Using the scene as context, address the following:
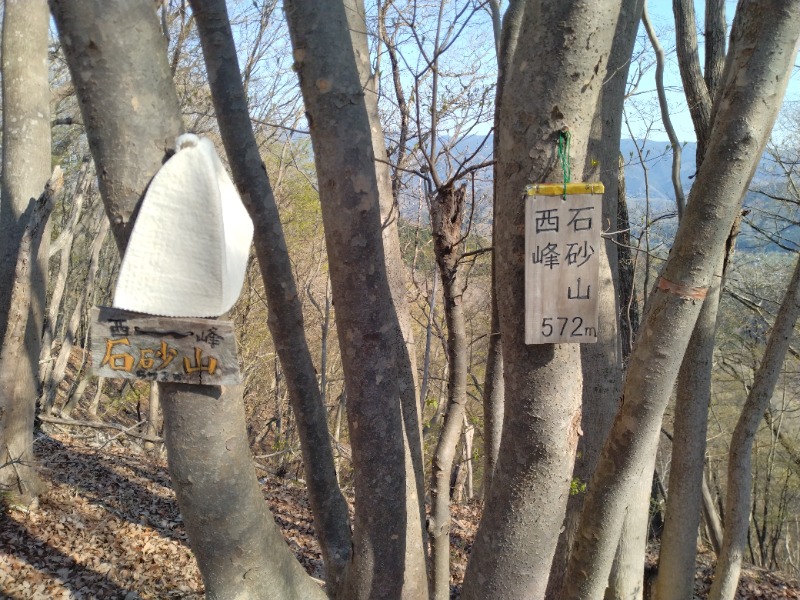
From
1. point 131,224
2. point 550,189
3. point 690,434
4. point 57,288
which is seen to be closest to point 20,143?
point 57,288

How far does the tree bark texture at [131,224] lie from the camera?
1.24m

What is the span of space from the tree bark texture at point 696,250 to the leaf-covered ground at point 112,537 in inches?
112

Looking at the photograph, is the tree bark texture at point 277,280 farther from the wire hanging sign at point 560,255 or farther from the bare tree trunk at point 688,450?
the bare tree trunk at point 688,450

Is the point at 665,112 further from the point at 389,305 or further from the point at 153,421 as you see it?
the point at 153,421

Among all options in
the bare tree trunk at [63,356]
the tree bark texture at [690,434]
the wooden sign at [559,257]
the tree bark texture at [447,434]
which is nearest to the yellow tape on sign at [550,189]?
the wooden sign at [559,257]

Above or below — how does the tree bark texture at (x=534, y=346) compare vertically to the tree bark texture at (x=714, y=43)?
below

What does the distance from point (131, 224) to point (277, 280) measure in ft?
2.96

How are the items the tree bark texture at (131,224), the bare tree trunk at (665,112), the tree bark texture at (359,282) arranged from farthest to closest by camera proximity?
the bare tree trunk at (665,112), the tree bark texture at (359,282), the tree bark texture at (131,224)

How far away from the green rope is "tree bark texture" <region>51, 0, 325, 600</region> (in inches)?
37.3

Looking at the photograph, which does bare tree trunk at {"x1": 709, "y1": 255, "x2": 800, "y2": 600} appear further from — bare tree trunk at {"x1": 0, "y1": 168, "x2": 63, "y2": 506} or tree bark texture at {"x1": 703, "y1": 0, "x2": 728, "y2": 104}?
bare tree trunk at {"x1": 0, "y1": 168, "x2": 63, "y2": 506}

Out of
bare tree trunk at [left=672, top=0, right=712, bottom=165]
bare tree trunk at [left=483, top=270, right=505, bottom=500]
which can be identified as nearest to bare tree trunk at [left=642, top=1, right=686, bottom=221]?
bare tree trunk at [left=672, top=0, right=712, bottom=165]

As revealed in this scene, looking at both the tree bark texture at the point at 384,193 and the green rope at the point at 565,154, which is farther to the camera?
the tree bark texture at the point at 384,193

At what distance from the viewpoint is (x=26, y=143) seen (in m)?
4.08

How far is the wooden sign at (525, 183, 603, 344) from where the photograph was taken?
1472mm
